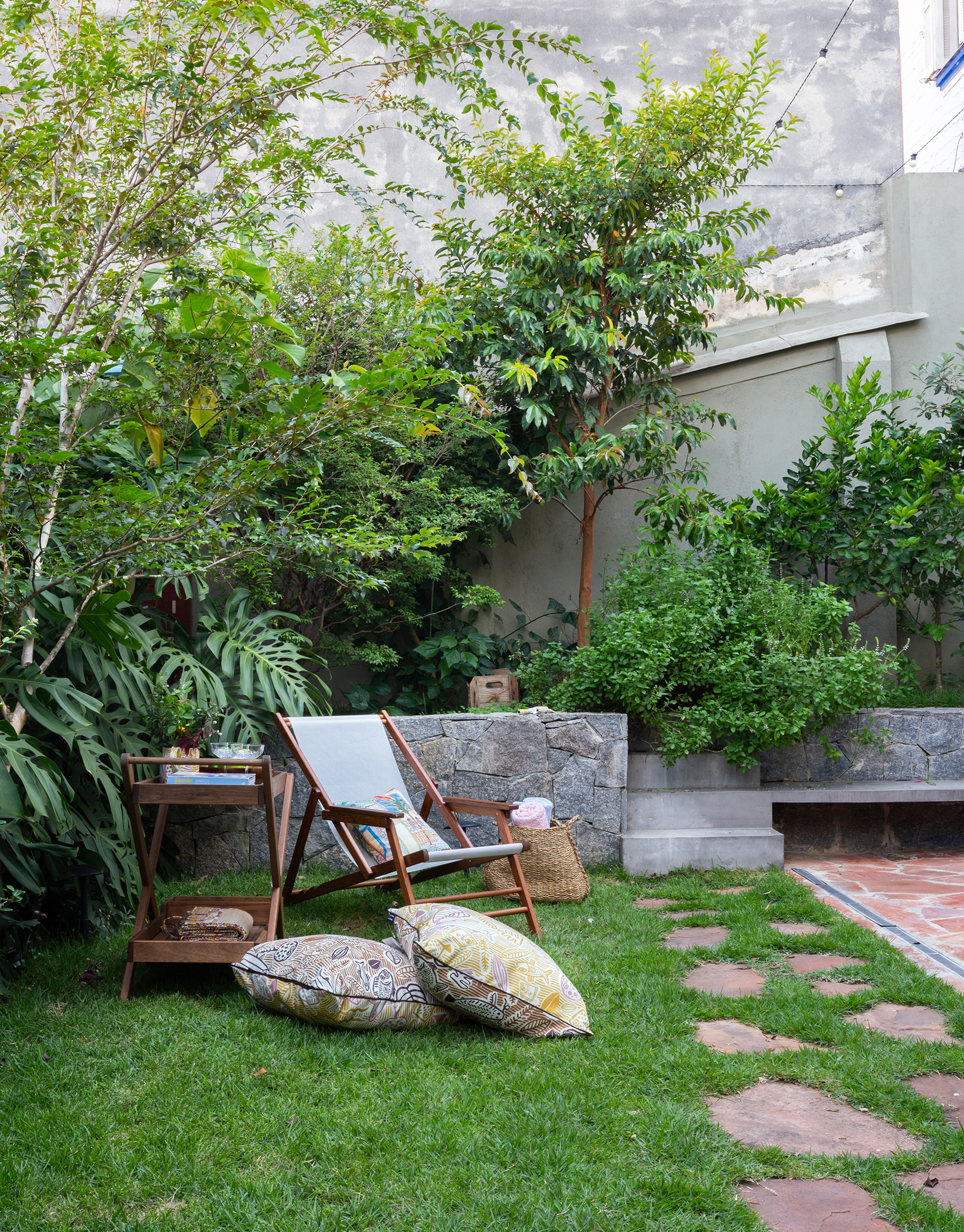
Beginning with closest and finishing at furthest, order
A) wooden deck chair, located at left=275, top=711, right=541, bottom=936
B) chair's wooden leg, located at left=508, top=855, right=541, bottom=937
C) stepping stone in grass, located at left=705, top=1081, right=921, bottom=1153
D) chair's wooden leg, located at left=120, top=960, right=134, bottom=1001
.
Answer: stepping stone in grass, located at left=705, top=1081, right=921, bottom=1153, chair's wooden leg, located at left=120, top=960, right=134, bottom=1001, wooden deck chair, located at left=275, top=711, right=541, bottom=936, chair's wooden leg, located at left=508, top=855, right=541, bottom=937

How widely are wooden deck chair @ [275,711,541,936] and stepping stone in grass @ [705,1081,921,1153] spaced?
1.14 meters

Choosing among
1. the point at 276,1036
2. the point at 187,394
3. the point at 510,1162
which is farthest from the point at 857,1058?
the point at 187,394

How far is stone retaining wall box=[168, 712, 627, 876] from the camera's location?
467cm

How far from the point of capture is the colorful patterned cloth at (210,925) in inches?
122

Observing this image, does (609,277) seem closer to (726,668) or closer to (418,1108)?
(726,668)

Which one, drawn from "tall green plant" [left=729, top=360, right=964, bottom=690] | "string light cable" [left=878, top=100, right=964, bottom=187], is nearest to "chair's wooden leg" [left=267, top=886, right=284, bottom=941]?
"tall green plant" [left=729, top=360, right=964, bottom=690]

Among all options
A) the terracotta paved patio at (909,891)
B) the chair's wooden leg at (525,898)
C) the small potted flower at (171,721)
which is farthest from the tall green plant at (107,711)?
the terracotta paved patio at (909,891)

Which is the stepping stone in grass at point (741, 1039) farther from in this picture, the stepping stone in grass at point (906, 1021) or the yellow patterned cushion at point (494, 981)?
the yellow patterned cushion at point (494, 981)

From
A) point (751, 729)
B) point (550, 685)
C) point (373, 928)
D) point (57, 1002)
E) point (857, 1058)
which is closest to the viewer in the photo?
point (857, 1058)

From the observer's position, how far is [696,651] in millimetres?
4785

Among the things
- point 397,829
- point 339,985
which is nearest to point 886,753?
→ point 397,829

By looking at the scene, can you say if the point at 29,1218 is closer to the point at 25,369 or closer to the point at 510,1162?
the point at 510,1162

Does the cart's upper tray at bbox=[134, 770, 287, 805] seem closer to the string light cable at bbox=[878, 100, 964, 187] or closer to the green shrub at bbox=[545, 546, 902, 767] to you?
the green shrub at bbox=[545, 546, 902, 767]

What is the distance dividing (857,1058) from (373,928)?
1.83m
